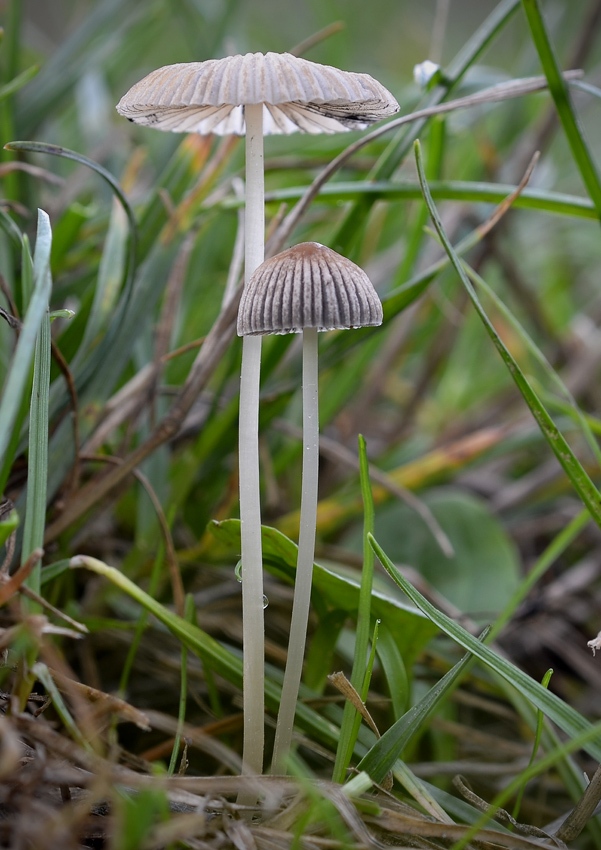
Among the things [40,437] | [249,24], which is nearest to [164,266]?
[40,437]

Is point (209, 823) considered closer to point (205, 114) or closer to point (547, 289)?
point (205, 114)

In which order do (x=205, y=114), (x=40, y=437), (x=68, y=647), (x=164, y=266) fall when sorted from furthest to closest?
(x=164, y=266) < (x=68, y=647) < (x=205, y=114) < (x=40, y=437)

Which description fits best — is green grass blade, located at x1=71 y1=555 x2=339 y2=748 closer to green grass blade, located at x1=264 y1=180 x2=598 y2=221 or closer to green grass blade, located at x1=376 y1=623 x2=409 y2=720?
green grass blade, located at x1=376 y1=623 x2=409 y2=720

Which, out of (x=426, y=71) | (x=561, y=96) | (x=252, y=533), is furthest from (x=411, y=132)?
(x=252, y=533)

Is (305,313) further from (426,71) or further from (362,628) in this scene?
(426,71)

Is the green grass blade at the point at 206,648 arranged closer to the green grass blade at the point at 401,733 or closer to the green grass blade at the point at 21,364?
the green grass blade at the point at 401,733

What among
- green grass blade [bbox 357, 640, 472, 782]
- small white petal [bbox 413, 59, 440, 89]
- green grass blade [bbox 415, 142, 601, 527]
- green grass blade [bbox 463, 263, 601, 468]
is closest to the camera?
green grass blade [bbox 357, 640, 472, 782]

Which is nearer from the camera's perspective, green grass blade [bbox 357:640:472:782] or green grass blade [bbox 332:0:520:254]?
green grass blade [bbox 357:640:472:782]

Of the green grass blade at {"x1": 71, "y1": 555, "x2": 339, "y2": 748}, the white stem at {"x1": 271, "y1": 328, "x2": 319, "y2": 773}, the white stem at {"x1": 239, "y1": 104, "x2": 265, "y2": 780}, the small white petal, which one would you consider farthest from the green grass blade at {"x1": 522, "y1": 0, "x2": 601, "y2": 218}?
the green grass blade at {"x1": 71, "y1": 555, "x2": 339, "y2": 748}

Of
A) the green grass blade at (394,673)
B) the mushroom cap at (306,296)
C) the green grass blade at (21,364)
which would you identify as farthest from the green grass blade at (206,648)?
the mushroom cap at (306,296)
